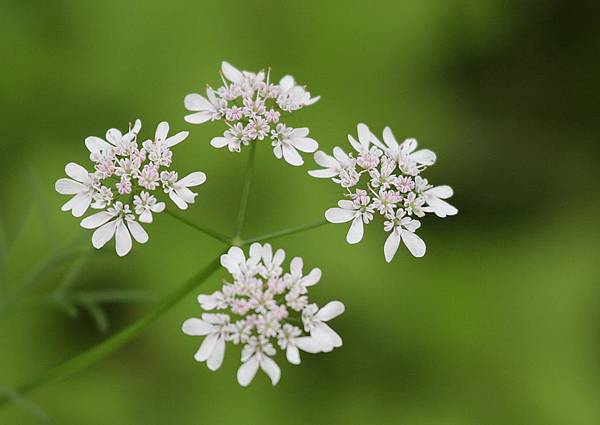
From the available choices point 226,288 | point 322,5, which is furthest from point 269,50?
point 226,288

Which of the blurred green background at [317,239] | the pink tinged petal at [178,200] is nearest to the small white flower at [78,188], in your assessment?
the pink tinged petal at [178,200]

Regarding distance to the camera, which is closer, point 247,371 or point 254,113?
point 247,371

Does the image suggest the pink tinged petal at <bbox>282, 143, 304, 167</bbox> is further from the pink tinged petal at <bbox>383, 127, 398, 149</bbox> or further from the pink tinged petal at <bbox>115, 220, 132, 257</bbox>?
the pink tinged petal at <bbox>115, 220, 132, 257</bbox>

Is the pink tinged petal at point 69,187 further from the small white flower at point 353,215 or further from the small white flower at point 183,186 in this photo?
the small white flower at point 353,215

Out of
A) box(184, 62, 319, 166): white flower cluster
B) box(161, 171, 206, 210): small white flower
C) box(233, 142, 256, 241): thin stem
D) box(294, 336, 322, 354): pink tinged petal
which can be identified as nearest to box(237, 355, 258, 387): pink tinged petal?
box(294, 336, 322, 354): pink tinged petal

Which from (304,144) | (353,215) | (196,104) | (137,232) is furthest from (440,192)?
(137,232)

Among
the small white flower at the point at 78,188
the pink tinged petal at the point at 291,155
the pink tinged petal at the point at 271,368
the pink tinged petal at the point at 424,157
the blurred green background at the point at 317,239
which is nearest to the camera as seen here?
the pink tinged petal at the point at 271,368

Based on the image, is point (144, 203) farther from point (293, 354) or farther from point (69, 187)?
point (293, 354)

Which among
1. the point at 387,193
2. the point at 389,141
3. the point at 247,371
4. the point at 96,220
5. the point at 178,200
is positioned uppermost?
the point at 389,141
